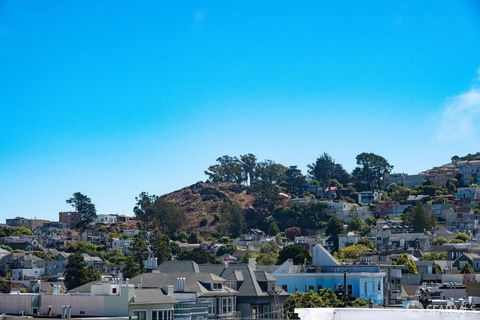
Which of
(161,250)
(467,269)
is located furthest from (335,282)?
(161,250)

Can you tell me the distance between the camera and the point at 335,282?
61938 mm

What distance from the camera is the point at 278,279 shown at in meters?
62.6

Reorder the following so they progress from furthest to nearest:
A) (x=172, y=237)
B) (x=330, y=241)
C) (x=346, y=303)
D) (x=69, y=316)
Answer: (x=172, y=237), (x=330, y=241), (x=346, y=303), (x=69, y=316)

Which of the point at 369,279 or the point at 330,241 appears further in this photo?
the point at 330,241

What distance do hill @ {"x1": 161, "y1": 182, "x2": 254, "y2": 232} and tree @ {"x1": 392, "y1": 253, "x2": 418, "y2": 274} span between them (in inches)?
2769

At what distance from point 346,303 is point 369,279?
24.8 feet

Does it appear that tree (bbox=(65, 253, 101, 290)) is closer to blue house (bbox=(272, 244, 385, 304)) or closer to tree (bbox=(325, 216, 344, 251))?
blue house (bbox=(272, 244, 385, 304))

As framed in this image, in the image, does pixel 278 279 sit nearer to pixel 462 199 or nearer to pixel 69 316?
pixel 69 316

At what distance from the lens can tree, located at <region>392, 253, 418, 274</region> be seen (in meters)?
88.3

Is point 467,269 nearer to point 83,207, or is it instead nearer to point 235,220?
point 235,220

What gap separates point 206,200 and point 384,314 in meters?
168

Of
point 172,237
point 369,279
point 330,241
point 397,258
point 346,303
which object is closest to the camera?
point 346,303

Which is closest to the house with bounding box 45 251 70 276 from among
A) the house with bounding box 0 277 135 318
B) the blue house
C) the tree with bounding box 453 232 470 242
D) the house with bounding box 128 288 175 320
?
the tree with bounding box 453 232 470 242

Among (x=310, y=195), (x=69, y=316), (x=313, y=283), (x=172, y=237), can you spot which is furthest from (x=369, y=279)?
(x=310, y=195)
